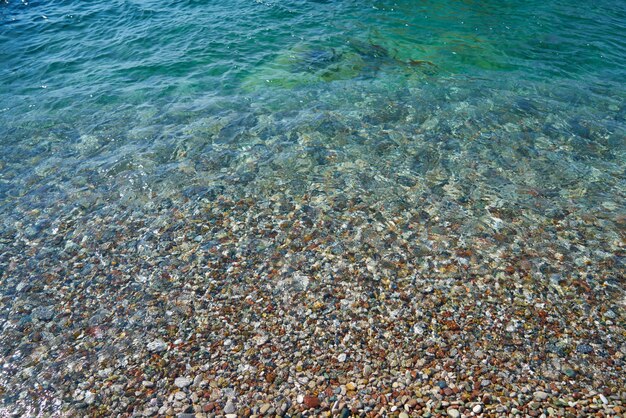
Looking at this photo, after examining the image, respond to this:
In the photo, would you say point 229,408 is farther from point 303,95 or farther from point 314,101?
point 303,95

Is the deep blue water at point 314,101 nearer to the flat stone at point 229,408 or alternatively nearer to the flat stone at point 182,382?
the flat stone at point 182,382

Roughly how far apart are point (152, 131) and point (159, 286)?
6.60 meters

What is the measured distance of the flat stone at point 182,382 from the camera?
6.37 m

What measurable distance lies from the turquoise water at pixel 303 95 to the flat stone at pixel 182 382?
517 cm

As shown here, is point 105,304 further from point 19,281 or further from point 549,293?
point 549,293

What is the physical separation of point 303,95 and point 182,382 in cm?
1062

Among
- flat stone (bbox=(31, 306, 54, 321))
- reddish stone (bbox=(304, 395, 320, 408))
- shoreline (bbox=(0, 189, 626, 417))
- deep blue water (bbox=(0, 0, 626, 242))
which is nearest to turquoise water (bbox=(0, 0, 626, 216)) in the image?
deep blue water (bbox=(0, 0, 626, 242))

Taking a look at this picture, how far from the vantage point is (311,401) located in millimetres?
6023

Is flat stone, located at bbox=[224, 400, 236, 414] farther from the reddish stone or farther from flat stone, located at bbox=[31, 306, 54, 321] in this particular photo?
flat stone, located at bbox=[31, 306, 54, 321]

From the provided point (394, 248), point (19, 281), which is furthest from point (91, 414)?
point (394, 248)

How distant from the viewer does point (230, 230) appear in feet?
30.6

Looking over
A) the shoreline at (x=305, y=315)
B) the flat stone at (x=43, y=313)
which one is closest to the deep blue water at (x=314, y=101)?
the shoreline at (x=305, y=315)

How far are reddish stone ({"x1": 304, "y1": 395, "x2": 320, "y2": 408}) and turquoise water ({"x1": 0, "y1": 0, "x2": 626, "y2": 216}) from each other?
5.52m

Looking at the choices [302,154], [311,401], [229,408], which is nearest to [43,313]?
[229,408]
